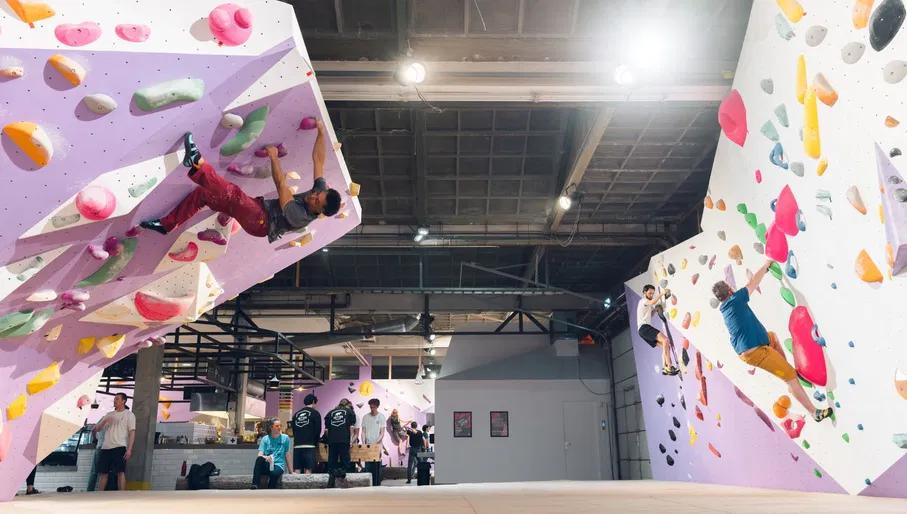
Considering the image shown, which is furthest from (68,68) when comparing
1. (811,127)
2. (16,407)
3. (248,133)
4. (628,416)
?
(628,416)

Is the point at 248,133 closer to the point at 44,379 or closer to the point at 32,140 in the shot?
the point at 32,140

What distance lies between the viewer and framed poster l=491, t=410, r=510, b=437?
41.6 ft

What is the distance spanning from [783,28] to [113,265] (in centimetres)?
477

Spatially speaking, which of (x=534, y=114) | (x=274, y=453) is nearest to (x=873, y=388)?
(x=534, y=114)

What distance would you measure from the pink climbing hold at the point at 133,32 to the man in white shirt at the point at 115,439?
555cm

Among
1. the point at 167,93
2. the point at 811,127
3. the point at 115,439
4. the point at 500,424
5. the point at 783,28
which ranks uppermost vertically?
the point at 783,28

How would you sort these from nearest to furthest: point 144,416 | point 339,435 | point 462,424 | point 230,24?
point 230,24 → point 339,435 → point 144,416 → point 462,424

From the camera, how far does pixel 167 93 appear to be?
3.28 metres

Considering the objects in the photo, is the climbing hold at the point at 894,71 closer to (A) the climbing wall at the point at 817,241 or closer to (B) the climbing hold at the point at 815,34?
(A) the climbing wall at the point at 817,241

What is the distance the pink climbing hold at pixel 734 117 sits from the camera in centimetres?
510

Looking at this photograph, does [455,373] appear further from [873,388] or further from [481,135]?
[873,388]

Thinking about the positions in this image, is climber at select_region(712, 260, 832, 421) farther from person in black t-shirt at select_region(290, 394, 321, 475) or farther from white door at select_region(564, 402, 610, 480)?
white door at select_region(564, 402, 610, 480)

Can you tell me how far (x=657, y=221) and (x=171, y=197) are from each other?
23.4ft

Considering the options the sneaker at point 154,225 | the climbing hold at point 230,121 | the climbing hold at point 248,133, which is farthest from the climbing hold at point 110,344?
the climbing hold at point 230,121
